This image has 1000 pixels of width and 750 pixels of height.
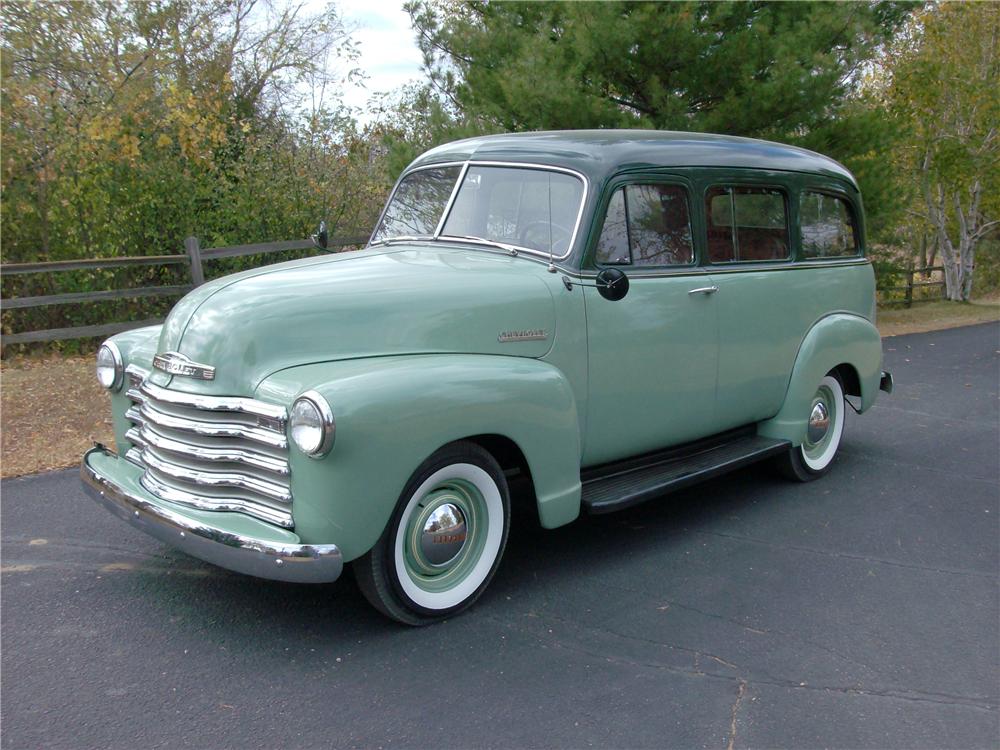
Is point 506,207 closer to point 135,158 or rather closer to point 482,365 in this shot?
point 482,365

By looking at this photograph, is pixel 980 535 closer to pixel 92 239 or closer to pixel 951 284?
pixel 92 239

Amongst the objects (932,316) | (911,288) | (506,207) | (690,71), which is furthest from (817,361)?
(911,288)

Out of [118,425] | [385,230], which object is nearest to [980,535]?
[385,230]

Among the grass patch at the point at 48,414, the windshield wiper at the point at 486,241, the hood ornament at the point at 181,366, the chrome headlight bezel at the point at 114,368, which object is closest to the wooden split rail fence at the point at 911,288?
the grass patch at the point at 48,414

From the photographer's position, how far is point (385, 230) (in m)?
5.10

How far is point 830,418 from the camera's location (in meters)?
6.10

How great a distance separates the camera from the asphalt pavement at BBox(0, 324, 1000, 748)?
9.79ft

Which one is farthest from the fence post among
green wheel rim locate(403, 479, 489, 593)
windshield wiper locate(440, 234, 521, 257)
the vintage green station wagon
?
green wheel rim locate(403, 479, 489, 593)

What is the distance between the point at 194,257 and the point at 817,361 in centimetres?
756

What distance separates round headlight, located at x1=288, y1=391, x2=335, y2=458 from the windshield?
167 centimetres

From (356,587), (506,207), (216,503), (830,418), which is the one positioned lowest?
(356,587)

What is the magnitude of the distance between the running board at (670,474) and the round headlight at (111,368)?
7.66 feet

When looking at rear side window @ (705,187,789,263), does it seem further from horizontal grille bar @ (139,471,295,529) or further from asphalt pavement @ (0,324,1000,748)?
horizontal grille bar @ (139,471,295,529)

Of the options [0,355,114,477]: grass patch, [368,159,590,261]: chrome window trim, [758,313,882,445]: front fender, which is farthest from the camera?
[0,355,114,477]: grass patch
